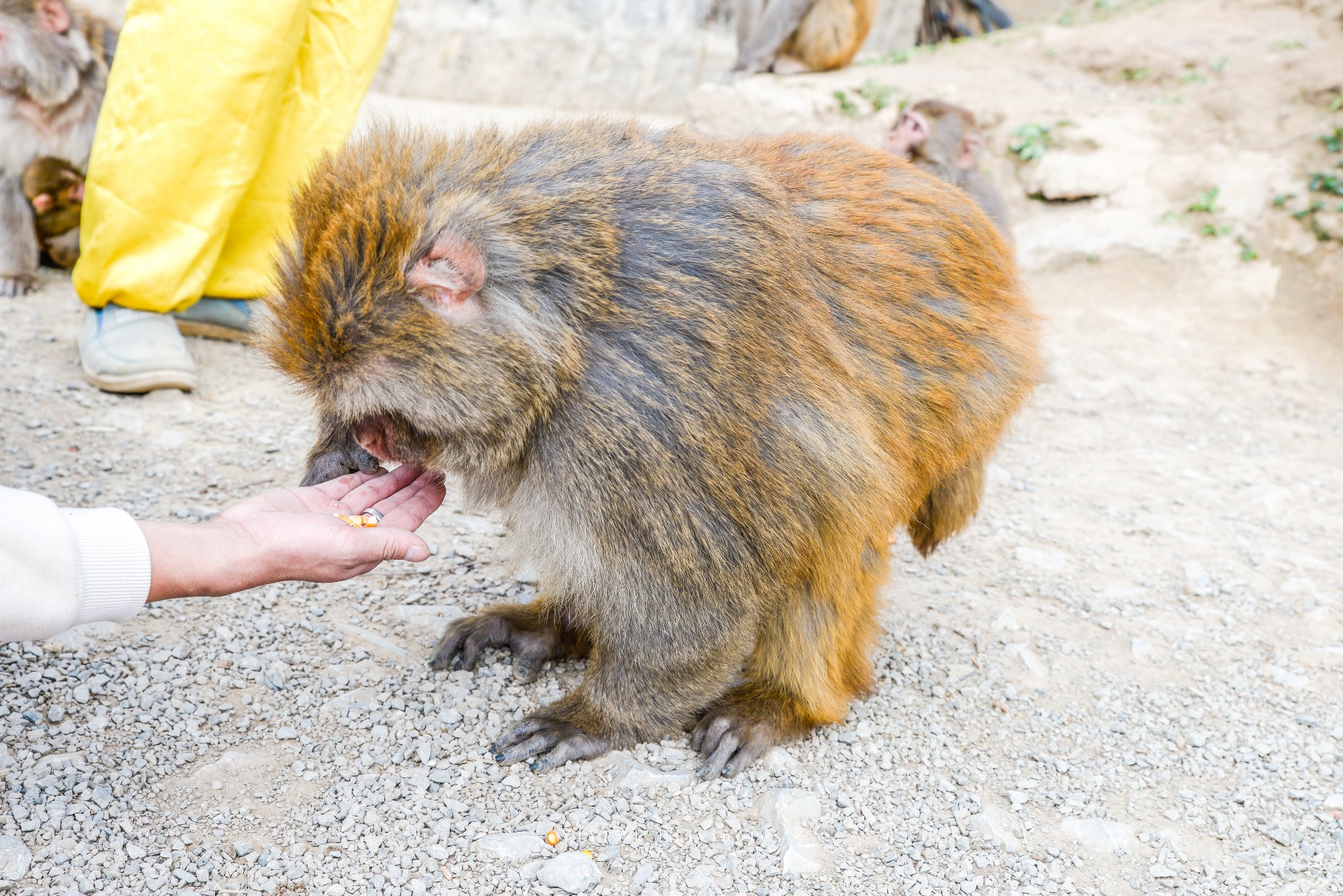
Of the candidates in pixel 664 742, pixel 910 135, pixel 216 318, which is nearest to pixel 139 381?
pixel 216 318

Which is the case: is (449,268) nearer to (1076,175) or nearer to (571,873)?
(571,873)

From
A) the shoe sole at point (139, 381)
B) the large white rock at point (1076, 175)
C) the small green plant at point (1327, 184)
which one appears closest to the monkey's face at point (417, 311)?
the shoe sole at point (139, 381)

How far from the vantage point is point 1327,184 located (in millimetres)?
5680

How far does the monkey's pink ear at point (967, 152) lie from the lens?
539 cm

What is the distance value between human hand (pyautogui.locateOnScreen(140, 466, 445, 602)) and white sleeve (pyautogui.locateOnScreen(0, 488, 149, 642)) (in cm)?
4

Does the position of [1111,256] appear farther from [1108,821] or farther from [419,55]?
[419,55]

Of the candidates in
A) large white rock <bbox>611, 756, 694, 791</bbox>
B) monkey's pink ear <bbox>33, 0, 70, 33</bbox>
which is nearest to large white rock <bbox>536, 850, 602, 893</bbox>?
large white rock <bbox>611, 756, 694, 791</bbox>

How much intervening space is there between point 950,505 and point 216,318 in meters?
2.86

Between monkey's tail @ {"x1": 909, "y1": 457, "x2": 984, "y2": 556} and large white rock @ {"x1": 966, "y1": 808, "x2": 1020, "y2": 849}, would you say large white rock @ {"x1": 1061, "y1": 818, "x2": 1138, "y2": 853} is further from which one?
monkey's tail @ {"x1": 909, "y1": 457, "x2": 984, "y2": 556}

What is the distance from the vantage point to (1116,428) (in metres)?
4.53

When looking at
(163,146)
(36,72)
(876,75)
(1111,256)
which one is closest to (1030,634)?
(163,146)

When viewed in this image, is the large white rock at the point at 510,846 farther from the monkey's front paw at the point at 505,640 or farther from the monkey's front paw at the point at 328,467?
the monkey's front paw at the point at 328,467

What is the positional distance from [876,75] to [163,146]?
572 cm

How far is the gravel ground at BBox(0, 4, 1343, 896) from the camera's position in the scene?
1.99m
